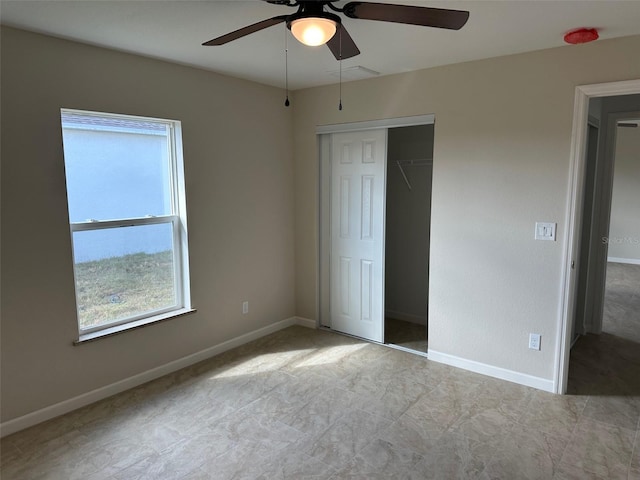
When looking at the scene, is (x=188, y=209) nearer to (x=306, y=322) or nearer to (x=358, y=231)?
(x=358, y=231)

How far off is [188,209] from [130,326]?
39.2 inches

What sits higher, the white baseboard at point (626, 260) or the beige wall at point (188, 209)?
the beige wall at point (188, 209)

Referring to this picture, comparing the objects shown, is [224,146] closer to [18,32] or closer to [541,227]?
[18,32]

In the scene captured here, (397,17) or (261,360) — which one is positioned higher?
(397,17)

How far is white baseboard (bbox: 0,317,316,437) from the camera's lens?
266cm

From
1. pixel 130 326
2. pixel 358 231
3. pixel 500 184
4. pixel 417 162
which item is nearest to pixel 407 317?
pixel 358 231

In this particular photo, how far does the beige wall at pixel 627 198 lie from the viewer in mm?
7957

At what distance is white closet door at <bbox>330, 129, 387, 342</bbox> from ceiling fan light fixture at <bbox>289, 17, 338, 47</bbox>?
2169 millimetres

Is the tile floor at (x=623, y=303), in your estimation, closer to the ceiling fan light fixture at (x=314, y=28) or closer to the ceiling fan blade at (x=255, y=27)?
the ceiling fan light fixture at (x=314, y=28)

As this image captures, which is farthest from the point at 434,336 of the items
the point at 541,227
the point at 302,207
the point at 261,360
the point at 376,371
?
the point at 302,207

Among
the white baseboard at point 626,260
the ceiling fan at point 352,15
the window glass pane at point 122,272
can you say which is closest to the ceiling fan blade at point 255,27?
the ceiling fan at point 352,15

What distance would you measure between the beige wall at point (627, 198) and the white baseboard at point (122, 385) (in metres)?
7.13

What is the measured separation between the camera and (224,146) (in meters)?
3.71

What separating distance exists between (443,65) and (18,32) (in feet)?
9.37
